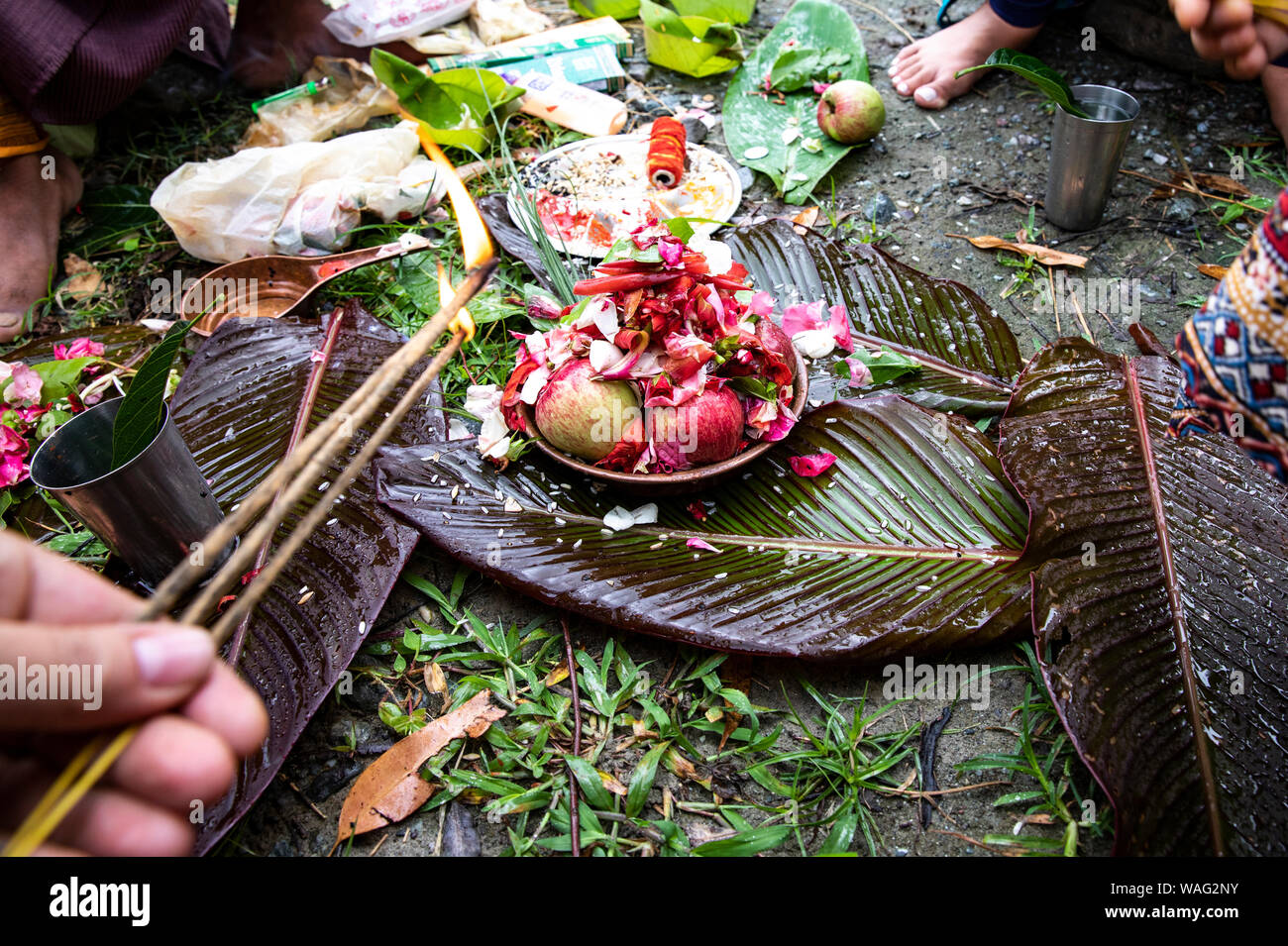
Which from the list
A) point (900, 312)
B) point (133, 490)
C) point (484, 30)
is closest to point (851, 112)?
point (900, 312)

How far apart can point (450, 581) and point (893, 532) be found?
1.06 metres

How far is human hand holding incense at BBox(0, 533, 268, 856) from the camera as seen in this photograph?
715 millimetres

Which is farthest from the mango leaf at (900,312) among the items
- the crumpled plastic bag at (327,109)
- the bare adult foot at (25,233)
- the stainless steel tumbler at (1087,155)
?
the bare adult foot at (25,233)

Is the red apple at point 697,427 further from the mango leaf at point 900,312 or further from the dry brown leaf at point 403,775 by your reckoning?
the dry brown leaf at point 403,775

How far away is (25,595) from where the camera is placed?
0.77 metres

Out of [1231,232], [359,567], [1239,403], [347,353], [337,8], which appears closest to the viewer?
[1239,403]

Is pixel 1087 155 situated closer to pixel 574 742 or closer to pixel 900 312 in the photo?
pixel 900 312

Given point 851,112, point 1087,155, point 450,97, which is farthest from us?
point 450,97

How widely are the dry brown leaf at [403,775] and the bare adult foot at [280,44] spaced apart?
321 cm

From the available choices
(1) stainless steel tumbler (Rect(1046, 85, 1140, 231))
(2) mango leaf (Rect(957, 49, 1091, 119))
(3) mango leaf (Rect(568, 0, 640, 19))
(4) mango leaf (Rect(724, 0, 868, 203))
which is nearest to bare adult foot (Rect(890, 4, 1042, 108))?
(4) mango leaf (Rect(724, 0, 868, 203))

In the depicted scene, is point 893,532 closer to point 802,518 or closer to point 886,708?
point 802,518

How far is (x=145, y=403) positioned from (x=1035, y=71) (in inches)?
97.7

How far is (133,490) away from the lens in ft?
5.08

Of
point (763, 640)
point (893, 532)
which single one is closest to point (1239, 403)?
point (893, 532)
